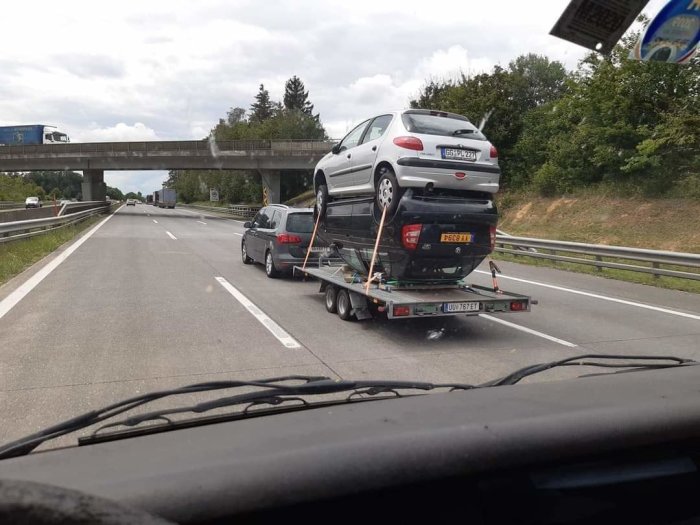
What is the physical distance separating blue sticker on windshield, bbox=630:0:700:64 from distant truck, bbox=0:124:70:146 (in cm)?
6910

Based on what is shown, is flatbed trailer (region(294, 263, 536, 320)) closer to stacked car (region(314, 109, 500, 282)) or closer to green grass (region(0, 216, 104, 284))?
stacked car (region(314, 109, 500, 282))

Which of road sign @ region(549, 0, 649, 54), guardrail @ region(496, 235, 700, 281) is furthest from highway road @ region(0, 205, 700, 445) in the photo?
road sign @ region(549, 0, 649, 54)

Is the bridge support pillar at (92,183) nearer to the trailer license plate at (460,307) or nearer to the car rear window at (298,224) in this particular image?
the car rear window at (298,224)

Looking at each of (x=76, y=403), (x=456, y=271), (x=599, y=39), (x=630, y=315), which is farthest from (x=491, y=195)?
(x=76, y=403)

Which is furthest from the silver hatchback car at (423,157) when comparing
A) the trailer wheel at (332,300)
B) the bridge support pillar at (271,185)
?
the bridge support pillar at (271,185)

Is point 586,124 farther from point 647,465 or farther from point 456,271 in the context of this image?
point 647,465

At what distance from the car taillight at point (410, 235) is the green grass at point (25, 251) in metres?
8.53

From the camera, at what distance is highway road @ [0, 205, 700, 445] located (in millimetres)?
5594

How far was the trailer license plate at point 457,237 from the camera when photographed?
7.64m

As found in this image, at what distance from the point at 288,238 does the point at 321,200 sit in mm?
3175

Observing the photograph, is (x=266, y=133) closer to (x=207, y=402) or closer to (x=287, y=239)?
(x=287, y=239)

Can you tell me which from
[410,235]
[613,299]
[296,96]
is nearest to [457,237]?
[410,235]

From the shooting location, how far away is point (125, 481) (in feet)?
5.30

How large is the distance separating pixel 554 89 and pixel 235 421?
61.8 meters
